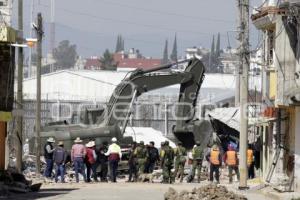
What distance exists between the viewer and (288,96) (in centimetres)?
3356

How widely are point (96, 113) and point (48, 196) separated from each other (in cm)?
2140

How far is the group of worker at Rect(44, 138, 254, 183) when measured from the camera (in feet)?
131

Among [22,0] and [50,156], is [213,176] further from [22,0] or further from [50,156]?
[22,0]

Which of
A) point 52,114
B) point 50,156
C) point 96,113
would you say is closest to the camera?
point 50,156

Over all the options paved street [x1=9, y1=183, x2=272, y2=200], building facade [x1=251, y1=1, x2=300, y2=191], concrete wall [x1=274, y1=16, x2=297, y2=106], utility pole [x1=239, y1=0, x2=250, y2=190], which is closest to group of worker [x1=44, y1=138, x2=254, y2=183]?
paved street [x1=9, y1=183, x2=272, y2=200]

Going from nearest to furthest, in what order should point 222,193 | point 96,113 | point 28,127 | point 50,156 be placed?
point 222,193 < point 50,156 < point 96,113 < point 28,127

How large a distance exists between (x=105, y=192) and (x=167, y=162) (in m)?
7.16

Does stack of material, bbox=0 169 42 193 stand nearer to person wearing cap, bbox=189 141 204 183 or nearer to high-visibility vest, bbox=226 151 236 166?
person wearing cap, bbox=189 141 204 183

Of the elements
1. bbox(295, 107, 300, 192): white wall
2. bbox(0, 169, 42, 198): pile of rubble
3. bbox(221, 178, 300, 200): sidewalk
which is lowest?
bbox(221, 178, 300, 200): sidewalk

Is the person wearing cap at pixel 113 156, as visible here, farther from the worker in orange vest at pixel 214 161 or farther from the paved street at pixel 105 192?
the worker in orange vest at pixel 214 161

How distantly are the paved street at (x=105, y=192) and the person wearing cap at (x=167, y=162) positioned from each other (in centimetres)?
84

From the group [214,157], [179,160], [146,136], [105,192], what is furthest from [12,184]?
[146,136]

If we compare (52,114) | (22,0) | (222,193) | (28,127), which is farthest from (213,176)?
(52,114)

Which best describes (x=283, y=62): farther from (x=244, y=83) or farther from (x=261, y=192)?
(x=261, y=192)
